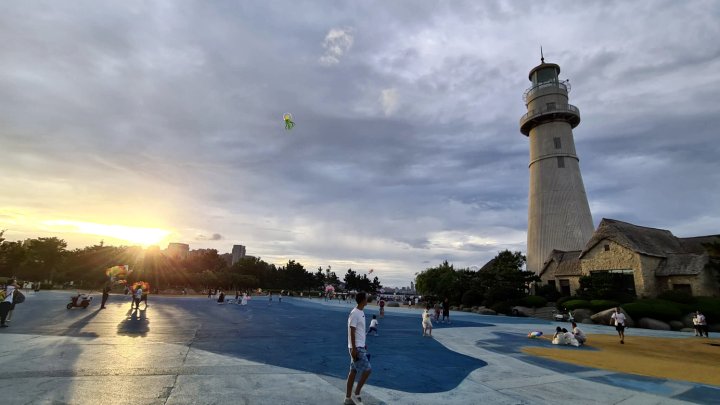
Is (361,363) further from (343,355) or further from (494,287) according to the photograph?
(494,287)

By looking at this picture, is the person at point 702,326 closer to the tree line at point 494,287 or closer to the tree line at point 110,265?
the tree line at point 494,287

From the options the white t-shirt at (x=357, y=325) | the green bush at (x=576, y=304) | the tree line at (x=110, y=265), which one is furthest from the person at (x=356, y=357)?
the tree line at (x=110, y=265)

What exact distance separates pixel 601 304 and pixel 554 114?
104 ft

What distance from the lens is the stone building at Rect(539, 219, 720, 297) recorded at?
3055 centimetres

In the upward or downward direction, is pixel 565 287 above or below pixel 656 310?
above

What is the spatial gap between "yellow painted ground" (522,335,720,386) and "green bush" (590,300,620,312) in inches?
446

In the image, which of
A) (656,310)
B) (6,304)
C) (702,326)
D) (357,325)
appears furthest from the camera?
(656,310)

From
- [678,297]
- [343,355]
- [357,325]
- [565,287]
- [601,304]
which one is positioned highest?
[565,287]

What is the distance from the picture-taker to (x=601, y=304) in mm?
29703

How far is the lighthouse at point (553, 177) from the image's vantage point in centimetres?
4872

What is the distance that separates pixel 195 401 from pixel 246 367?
8.86ft

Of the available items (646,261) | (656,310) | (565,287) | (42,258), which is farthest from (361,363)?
(42,258)

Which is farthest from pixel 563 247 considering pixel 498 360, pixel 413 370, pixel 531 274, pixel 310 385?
pixel 310 385

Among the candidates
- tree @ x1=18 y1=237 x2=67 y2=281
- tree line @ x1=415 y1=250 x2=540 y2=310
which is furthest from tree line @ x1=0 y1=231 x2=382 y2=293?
tree line @ x1=415 y1=250 x2=540 y2=310
